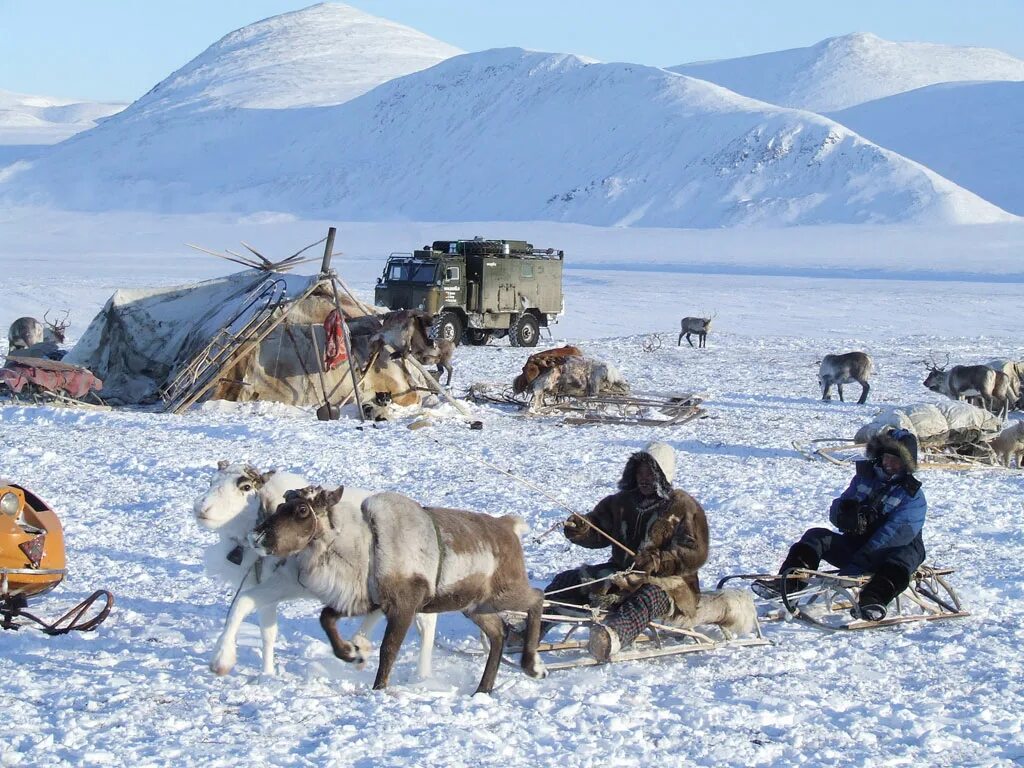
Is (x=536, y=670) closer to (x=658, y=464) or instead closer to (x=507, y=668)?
(x=507, y=668)

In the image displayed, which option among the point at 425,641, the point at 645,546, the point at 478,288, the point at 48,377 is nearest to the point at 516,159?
the point at 478,288

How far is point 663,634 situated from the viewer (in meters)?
6.43

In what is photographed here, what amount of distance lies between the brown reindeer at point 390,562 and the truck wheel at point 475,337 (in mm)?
20970

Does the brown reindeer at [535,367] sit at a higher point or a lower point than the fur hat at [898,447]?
lower

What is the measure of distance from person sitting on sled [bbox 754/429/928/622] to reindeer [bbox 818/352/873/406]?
11.5m

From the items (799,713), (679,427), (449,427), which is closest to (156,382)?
(449,427)

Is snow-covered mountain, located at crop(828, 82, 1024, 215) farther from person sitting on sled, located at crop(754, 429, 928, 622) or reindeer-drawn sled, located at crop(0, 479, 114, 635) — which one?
reindeer-drawn sled, located at crop(0, 479, 114, 635)

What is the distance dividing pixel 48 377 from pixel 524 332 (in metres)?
13.3

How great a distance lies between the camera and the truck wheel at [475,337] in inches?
1051

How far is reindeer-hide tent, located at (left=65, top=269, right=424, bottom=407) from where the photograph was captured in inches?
600

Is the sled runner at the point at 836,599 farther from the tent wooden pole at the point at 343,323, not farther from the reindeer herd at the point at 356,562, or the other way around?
the tent wooden pole at the point at 343,323

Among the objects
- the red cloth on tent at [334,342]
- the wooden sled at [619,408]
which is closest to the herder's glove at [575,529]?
the wooden sled at [619,408]

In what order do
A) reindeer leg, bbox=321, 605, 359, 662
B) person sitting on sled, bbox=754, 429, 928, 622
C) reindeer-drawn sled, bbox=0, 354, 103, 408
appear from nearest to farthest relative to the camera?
reindeer leg, bbox=321, 605, 359, 662
person sitting on sled, bbox=754, 429, 928, 622
reindeer-drawn sled, bbox=0, 354, 103, 408

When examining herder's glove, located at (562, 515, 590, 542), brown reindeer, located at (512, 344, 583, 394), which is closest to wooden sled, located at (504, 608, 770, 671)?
herder's glove, located at (562, 515, 590, 542)
